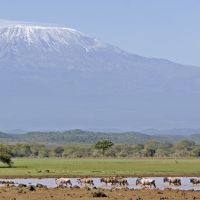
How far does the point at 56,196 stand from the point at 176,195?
6.36m

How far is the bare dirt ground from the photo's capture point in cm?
4242

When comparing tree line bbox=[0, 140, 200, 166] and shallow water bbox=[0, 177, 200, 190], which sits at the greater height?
tree line bbox=[0, 140, 200, 166]

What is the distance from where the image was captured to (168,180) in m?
57.5

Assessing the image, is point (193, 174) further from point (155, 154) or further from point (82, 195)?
point (155, 154)

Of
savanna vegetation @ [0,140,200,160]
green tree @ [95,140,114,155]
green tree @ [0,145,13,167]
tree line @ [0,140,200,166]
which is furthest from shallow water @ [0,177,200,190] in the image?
savanna vegetation @ [0,140,200,160]

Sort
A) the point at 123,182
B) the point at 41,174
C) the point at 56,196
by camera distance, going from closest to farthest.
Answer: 1. the point at 56,196
2. the point at 123,182
3. the point at 41,174

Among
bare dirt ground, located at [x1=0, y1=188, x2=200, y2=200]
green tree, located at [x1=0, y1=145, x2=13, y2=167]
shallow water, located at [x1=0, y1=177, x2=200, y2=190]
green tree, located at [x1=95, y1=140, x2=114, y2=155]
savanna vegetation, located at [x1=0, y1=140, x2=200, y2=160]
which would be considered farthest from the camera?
savanna vegetation, located at [x1=0, y1=140, x2=200, y2=160]

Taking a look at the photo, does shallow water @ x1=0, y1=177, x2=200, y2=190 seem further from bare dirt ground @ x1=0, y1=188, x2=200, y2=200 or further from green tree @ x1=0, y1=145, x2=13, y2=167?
green tree @ x1=0, y1=145, x2=13, y2=167

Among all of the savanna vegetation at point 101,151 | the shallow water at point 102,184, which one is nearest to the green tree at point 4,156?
the shallow water at point 102,184

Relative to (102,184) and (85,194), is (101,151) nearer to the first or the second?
(102,184)

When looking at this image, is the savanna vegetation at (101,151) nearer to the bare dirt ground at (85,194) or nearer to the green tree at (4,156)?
the green tree at (4,156)

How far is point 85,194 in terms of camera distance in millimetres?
44688

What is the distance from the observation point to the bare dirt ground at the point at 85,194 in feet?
139

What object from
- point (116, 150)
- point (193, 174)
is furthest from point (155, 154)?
point (193, 174)
